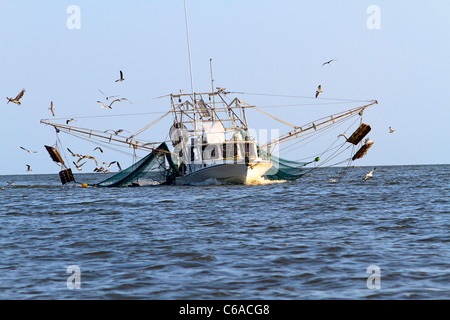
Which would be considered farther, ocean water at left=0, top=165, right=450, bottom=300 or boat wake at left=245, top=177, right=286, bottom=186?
boat wake at left=245, top=177, right=286, bottom=186

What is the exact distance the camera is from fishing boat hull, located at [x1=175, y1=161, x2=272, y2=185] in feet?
123

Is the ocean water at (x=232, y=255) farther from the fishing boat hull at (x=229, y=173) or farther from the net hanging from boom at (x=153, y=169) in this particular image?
the net hanging from boom at (x=153, y=169)

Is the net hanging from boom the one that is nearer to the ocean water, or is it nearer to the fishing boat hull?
the fishing boat hull

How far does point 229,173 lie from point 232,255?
86.5ft

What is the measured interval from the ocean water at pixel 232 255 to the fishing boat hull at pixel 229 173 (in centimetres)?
1657

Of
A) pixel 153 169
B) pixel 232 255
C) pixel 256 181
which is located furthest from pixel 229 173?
pixel 232 255

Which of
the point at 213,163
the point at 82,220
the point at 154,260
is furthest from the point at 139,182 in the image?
the point at 154,260

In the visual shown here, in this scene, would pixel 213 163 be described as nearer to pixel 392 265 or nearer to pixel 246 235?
pixel 246 235

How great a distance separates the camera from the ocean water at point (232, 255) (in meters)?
8.95

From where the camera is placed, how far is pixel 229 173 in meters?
38.0

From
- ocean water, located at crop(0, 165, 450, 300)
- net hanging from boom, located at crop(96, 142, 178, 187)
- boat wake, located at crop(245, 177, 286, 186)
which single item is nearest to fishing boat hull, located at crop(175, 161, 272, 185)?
boat wake, located at crop(245, 177, 286, 186)

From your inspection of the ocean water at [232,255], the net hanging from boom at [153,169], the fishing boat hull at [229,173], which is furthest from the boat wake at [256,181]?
the ocean water at [232,255]

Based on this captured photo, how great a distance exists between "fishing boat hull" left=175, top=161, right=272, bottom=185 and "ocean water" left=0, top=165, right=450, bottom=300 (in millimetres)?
16568

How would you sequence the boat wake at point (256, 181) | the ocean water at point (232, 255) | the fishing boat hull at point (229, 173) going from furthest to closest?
the boat wake at point (256, 181) < the fishing boat hull at point (229, 173) < the ocean water at point (232, 255)
